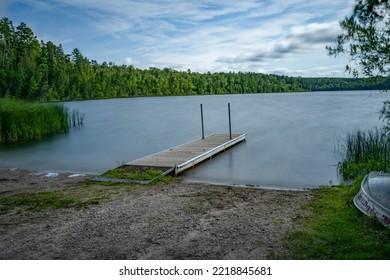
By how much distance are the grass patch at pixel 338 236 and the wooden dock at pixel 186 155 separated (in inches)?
152

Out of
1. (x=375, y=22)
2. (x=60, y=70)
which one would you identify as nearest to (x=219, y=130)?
(x=375, y=22)

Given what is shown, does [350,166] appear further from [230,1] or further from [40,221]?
[40,221]

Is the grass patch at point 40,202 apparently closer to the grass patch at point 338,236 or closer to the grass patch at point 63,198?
the grass patch at point 63,198

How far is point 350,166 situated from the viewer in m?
8.23

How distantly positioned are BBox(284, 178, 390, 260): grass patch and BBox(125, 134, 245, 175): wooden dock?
3.85 m

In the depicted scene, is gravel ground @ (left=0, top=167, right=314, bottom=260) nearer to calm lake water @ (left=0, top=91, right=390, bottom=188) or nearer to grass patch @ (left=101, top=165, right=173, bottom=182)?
grass patch @ (left=101, top=165, right=173, bottom=182)

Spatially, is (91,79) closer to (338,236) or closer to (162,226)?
(162,226)

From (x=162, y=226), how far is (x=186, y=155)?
17.5 ft

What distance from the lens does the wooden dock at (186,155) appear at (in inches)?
322

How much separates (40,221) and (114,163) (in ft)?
20.9

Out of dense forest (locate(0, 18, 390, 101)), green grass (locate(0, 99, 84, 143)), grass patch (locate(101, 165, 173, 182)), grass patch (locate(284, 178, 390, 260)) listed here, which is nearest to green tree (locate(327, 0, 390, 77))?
dense forest (locate(0, 18, 390, 101))

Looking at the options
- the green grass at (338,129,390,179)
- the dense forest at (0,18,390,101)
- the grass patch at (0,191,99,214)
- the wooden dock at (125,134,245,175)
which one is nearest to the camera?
the grass patch at (0,191,99,214)

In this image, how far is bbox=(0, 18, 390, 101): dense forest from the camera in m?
31.4
